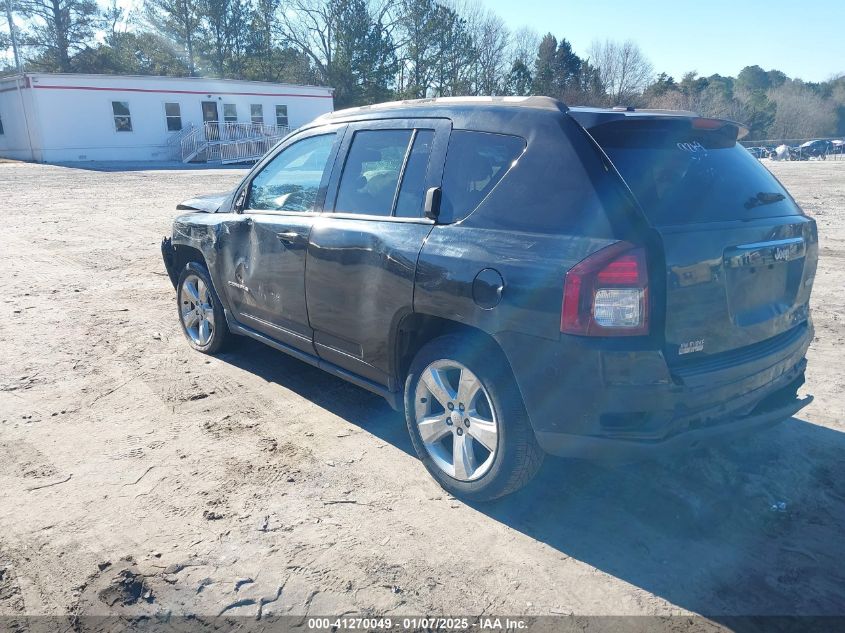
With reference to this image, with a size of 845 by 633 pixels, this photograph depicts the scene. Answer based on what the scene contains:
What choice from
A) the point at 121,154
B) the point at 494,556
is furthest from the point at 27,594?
the point at 121,154

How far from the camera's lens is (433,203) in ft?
11.0

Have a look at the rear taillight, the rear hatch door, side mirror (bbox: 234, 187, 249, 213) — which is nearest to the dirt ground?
the rear hatch door

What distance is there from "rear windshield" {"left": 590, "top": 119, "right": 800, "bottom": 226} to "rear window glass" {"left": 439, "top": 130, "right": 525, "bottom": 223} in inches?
17.2

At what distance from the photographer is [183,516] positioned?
3281 millimetres

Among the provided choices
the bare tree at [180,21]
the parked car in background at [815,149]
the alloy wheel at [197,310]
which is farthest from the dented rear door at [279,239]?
the bare tree at [180,21]

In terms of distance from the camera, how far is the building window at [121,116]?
3403 cm

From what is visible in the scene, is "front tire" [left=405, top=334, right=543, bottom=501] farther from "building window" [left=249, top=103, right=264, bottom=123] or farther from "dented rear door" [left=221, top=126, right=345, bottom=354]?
"building window" [left=249, top=103, right=264, bottom=123]

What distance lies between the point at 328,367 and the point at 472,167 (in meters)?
1.62

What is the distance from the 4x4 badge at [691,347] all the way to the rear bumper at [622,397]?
8cm

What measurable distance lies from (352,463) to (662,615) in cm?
183

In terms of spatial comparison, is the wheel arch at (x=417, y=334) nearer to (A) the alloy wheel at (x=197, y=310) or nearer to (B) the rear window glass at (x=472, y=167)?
(B) the rear window glass at (x=472, y=167)

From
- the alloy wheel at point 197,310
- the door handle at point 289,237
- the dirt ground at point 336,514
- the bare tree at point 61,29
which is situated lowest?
the dirt ground at point 336,514

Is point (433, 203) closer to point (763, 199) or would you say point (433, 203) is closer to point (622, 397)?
point (622, 397)

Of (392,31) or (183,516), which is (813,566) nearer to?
(183,516)
